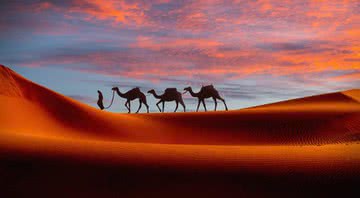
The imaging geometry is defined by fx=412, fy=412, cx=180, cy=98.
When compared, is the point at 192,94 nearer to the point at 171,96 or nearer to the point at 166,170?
the point at 171,96

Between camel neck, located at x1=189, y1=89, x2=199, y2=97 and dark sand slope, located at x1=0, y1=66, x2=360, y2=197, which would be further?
camel neck, located at x1=189, y1=89, x2=199, y2=97

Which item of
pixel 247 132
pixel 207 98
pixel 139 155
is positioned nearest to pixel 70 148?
pixel 139 155

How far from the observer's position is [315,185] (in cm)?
534

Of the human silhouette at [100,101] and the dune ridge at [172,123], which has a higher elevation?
the human silhouette at [100,101]

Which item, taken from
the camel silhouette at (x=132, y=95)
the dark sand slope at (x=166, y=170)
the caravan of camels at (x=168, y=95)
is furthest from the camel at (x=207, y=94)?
the dark sand slope at (x=166, y=170)

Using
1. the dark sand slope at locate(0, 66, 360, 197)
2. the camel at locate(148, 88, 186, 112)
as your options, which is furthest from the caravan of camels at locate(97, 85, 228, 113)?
the dark sand slope at locate(0, 66, 360, 197)

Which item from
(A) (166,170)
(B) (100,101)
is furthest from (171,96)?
(A) (166,170)

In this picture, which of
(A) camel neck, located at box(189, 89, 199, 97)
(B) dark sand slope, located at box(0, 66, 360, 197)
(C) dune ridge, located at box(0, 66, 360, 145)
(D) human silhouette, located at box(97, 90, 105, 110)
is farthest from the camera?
(A) camel neck, located at box(189, 89, 199, 97)

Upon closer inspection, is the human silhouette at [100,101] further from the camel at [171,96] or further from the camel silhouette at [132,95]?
the camel at [171,96]

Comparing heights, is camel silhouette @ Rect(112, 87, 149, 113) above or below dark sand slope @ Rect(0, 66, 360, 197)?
above

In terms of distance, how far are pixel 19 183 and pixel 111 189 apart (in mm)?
1342

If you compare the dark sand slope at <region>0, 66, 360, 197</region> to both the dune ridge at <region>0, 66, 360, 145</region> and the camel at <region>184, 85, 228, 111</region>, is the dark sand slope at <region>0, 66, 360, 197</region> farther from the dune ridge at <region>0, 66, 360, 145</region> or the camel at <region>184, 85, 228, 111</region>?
the camel at <region>184, 85, 228, 111</region>

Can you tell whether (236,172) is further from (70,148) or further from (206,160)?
(70,148)

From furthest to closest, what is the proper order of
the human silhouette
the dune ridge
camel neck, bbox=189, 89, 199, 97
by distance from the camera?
1. camel neck, bbox=189, 89, 199, 97
2. the human silhouette
3. the dune ridge
